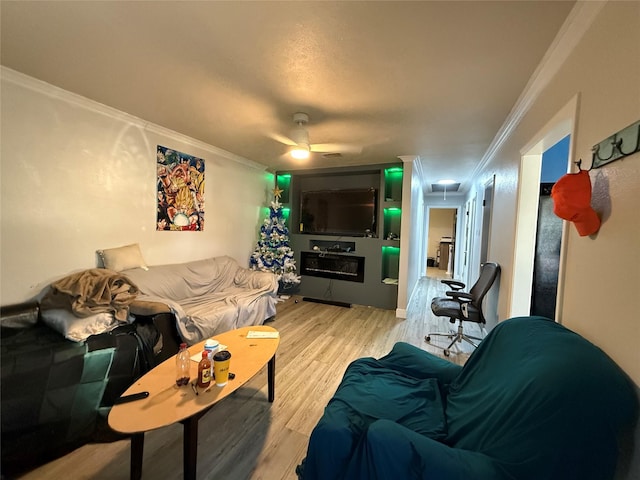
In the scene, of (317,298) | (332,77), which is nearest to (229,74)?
(332,77)

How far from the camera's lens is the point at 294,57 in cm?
168

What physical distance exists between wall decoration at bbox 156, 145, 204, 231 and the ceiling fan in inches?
50.8

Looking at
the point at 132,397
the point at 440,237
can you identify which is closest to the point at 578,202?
the point at 132,397

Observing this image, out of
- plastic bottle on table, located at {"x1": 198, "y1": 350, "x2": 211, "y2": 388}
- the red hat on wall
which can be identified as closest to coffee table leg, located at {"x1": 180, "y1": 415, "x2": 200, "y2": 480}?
plastic bottle on table, located at {"x1": 198, "y1": 350, "x2": 211, "y2": 388}

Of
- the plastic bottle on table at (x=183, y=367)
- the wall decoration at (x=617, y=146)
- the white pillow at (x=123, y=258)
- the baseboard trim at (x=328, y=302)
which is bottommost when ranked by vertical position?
the baseboard trim at (x=328, y=302)

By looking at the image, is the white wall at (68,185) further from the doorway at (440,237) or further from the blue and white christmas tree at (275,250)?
the doorway at (440,237)

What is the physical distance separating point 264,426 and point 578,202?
2.20 m

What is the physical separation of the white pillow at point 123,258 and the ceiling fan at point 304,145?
2.08 meters

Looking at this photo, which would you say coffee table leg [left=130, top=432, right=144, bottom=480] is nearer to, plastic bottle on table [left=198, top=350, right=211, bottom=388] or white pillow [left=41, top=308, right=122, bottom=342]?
plastic bottle on table [left=198, top=350, right=211, bottom=388]

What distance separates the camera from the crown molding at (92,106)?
6.50 ft

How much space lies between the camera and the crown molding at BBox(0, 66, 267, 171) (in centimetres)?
198

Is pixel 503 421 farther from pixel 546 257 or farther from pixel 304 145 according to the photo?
pixel 304 145

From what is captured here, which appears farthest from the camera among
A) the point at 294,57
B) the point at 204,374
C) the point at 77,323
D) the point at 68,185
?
the point at 68,185

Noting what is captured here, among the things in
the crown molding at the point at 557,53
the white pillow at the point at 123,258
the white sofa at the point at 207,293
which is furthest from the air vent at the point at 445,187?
the white pillow at the point at 123,258
